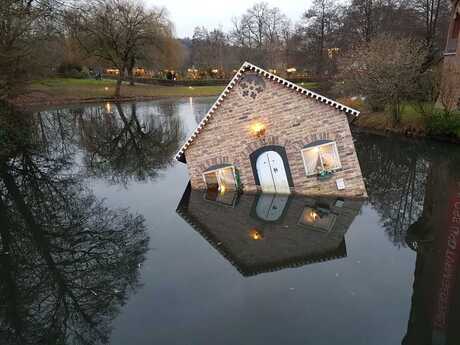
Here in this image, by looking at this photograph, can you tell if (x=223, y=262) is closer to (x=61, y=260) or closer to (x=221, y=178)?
(x=61, y=260)

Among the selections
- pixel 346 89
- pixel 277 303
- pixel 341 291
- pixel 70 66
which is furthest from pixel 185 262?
pixel 70 66

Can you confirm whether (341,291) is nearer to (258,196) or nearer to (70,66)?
(258,196)

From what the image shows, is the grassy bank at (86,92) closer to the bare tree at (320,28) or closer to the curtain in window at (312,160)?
the bare tree at (320,28)

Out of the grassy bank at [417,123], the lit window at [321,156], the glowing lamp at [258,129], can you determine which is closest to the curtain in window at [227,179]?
the glowing lamp at [258,129]

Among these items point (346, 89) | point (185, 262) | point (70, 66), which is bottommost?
point (185, 262)

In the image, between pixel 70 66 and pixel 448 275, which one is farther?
pixel 70 66

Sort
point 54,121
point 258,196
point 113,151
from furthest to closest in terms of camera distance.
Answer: point 54,121, point 113,151, point 258,196

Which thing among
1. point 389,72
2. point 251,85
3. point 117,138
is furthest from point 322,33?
point 251,85
